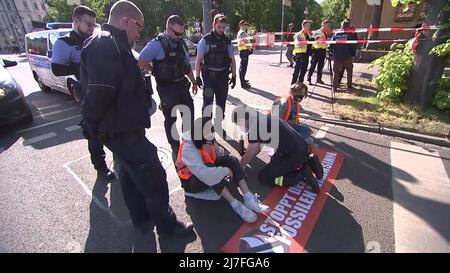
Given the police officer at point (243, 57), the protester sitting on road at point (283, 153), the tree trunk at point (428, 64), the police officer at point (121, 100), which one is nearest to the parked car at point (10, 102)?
the police officer at point (121, 100)

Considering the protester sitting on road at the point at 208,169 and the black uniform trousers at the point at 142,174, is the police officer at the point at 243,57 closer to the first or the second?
the protester sitting on road at the point at 208,169

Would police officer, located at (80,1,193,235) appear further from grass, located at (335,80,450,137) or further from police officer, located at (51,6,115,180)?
grass, located at (335,80,450,137)

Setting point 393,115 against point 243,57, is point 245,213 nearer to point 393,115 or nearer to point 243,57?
point 393,115

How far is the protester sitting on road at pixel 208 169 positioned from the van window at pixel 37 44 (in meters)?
6.52

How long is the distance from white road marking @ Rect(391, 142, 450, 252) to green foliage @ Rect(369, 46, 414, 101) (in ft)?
7.06

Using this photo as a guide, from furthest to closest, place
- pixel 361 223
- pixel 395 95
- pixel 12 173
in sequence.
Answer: pixel 395 95
pixel 12 173
pixel 361 223

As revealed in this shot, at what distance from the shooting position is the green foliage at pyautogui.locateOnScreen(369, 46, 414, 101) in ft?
19.1

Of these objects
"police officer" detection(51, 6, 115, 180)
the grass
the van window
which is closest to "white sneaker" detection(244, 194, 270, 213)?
"police officer" detection(51, 6, 115, 180)

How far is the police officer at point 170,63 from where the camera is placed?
3.60 meters

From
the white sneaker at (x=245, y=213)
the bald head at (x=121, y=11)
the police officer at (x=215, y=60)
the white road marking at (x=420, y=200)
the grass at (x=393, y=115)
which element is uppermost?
the bald head at (x=121, y=11)

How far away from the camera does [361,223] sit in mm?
2709

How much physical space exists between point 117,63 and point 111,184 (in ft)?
7.11
